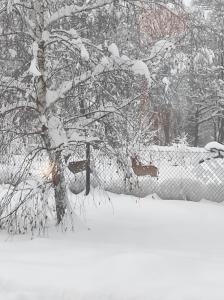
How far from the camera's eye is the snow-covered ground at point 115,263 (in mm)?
5457

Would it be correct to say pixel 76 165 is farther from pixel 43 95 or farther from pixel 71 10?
pixel 71 10

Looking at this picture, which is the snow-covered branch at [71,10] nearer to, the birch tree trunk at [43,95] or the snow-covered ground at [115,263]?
the birch tree trunk at [43,95]

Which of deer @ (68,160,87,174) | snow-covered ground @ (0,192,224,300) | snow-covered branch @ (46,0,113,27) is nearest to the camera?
snow-covered ground @ (0,192,224,300)

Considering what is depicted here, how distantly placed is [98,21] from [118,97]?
123 cm

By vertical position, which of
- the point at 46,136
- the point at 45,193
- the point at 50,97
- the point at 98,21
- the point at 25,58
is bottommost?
the point at 45,193

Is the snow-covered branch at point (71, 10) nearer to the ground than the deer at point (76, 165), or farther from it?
farther from it

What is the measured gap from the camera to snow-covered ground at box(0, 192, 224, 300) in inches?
215

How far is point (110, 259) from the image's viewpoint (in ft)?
21.1

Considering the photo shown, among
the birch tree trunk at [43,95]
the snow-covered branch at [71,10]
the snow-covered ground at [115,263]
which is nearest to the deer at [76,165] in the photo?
the birch tree trunk at [43,95]

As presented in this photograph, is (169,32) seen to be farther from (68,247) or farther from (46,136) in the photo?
(68,247)

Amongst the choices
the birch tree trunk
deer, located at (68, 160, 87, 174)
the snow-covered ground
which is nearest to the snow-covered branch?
the birch tree trunk

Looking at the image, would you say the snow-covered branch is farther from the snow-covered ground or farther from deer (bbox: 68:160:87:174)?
the snow-covered ground

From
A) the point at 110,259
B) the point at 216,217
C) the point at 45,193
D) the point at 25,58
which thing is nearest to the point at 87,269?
the point at 110,259

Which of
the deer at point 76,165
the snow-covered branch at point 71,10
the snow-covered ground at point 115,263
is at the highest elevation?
the snow-covered branch at point 71,10
